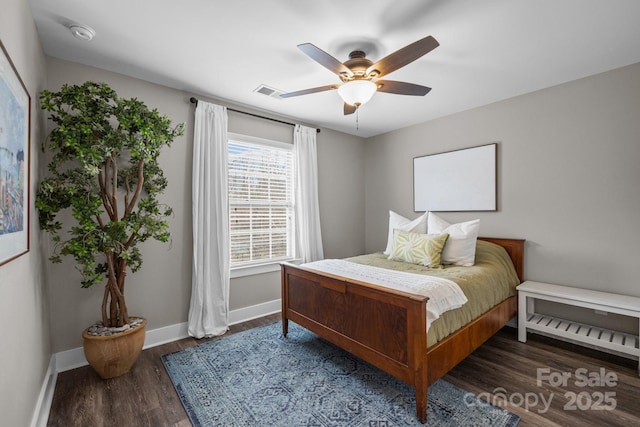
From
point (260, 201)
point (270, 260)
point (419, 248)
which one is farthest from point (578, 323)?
point (260, 201)

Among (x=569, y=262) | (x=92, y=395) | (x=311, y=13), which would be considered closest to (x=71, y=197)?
(x=92, y=395)

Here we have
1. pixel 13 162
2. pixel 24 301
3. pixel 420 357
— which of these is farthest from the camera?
pixel 420 357

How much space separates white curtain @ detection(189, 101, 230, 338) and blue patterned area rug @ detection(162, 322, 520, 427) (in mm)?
350

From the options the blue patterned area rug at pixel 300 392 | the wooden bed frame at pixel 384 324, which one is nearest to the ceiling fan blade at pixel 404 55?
the wooden bed frame at pixel 384 324

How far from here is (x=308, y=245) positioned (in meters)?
3.79

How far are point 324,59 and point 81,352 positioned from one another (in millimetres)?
3040

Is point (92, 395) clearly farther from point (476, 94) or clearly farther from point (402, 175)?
point (476, 94)

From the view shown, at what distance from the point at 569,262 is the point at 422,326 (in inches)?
85.9

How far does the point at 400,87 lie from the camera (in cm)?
217

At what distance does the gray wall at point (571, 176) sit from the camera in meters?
2.49

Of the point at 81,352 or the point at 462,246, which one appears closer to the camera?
the point at 81,352

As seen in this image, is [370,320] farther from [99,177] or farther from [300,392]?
[99,177]

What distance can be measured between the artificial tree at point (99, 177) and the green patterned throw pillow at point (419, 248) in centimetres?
232

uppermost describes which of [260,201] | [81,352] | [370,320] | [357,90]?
[357,90]
